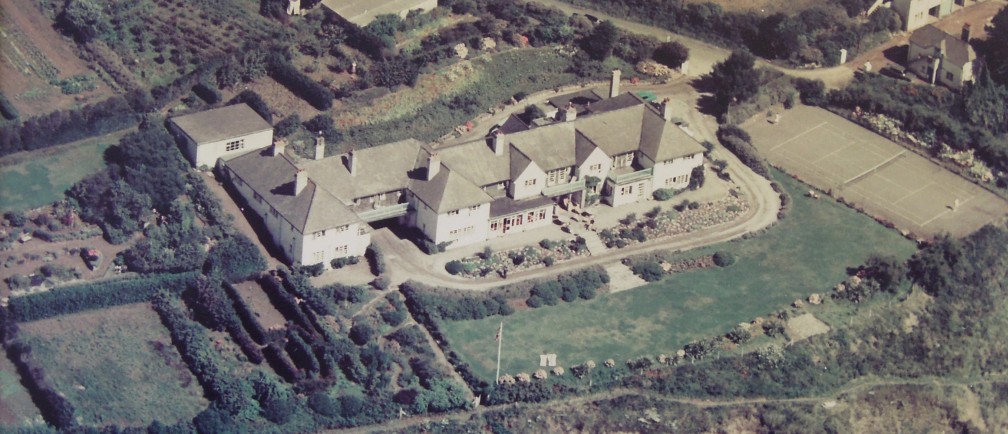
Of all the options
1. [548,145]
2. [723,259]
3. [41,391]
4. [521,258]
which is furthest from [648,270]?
[41,391]

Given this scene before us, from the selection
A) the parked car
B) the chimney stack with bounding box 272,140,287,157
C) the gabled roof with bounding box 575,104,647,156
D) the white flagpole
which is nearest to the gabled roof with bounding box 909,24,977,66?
the parked car

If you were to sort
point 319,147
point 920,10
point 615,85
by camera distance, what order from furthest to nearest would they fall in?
point 920,10
point 615,85
point 319,147

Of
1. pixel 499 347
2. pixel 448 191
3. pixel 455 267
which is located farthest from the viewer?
pixel 448 191

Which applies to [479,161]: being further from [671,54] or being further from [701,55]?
[701,55]

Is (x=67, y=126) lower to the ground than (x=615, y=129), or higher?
higher

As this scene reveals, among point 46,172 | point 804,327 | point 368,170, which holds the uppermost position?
point 368,170

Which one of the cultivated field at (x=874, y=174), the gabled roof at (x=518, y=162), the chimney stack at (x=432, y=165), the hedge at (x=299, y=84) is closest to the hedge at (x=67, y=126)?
the hedge at (x=299, y=84)

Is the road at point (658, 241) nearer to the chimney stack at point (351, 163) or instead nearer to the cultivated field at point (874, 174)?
the cultivated field at point (874, 174)
